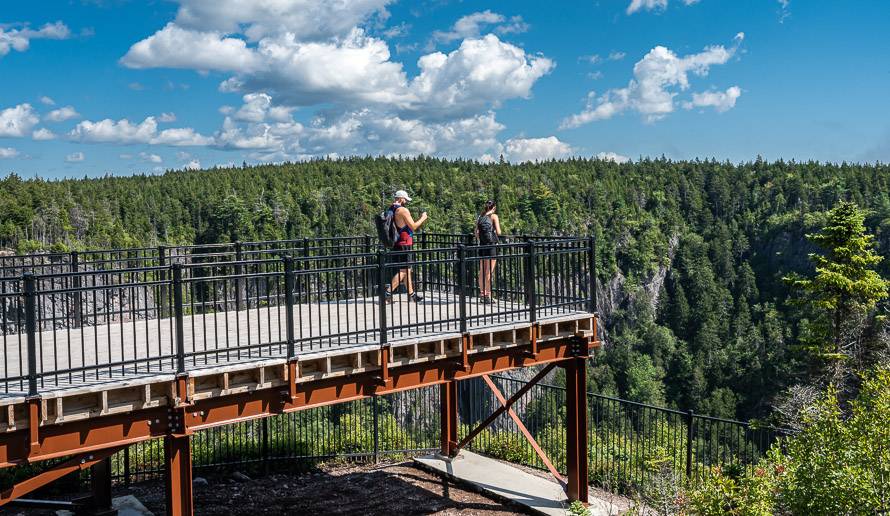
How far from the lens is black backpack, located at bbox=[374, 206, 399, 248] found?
480 inches

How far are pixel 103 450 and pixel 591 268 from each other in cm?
717

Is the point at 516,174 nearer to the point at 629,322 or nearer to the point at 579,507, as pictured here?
the point at 629,322

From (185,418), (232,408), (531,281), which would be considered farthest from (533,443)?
(185,418)

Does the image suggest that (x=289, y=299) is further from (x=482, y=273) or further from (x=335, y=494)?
(x=335, y=494)

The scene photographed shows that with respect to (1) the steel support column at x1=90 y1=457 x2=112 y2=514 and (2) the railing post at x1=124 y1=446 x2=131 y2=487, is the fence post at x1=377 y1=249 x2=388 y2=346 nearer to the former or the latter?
(1) the steel support column at x1=90 y1=457 x2=112 y2=514

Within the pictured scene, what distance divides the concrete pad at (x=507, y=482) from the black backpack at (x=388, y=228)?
4616mm

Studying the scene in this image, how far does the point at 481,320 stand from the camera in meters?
11.4

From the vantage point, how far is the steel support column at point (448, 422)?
14.6 m

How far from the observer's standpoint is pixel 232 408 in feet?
27.8

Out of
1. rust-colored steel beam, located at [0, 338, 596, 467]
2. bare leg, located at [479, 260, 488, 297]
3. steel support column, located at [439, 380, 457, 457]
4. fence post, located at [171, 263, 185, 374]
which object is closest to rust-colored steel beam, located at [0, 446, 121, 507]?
rust-colored steel beam, located at [0, 338, 596, 467]

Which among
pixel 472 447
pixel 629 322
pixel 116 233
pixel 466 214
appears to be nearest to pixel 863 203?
pixel 629 322

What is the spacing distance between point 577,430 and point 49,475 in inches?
295

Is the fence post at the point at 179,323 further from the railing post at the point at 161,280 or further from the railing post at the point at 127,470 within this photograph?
the railing post at the point at 127,470

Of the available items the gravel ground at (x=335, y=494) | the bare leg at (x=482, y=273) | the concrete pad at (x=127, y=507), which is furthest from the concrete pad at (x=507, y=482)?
the concrete pad at (x=127, y=507)
